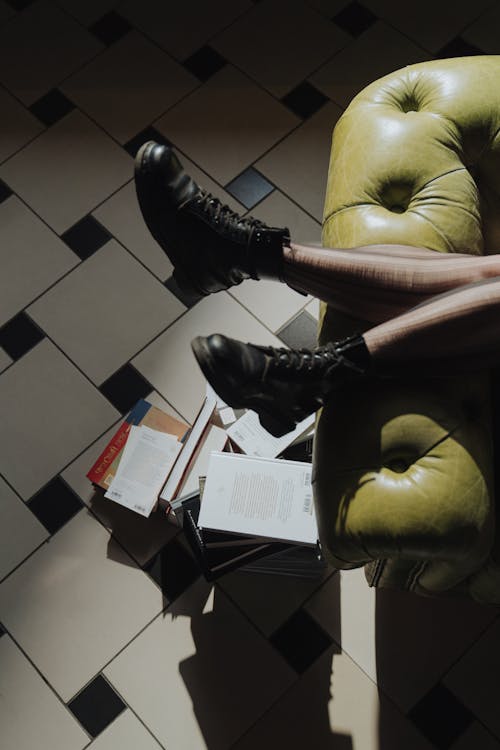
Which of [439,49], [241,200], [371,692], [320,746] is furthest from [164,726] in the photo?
[439,49]

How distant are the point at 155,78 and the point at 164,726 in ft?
7.73

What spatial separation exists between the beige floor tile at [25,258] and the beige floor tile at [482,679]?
6.01ft

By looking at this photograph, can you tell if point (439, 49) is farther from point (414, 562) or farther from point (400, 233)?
point (414, 562)

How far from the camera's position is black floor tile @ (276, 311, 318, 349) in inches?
93.2

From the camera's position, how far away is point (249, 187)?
2.62 m

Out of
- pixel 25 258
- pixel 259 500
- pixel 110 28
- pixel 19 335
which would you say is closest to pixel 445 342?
pixel 259 500

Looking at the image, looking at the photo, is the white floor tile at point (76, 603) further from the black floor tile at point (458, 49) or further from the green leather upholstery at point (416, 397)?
the black floor tile at point (458, 49)

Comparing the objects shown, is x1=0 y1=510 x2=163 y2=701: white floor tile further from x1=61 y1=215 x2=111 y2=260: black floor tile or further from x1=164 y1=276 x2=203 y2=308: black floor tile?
x1=61 y1=215 x2=111 y2=260: black floor tile

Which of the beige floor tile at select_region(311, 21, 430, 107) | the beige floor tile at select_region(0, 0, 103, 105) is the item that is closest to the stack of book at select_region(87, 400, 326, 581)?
the beige floor tile at select_region(311, 21, 430, 107)

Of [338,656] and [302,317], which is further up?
[302,317]

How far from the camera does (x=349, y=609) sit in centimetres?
205

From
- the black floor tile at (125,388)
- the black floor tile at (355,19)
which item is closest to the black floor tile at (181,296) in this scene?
the black floor tile at (125,388)

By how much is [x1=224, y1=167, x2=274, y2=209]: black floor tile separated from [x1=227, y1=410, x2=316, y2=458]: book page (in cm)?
92

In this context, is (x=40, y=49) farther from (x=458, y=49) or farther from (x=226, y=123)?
(x=458, y=49)
